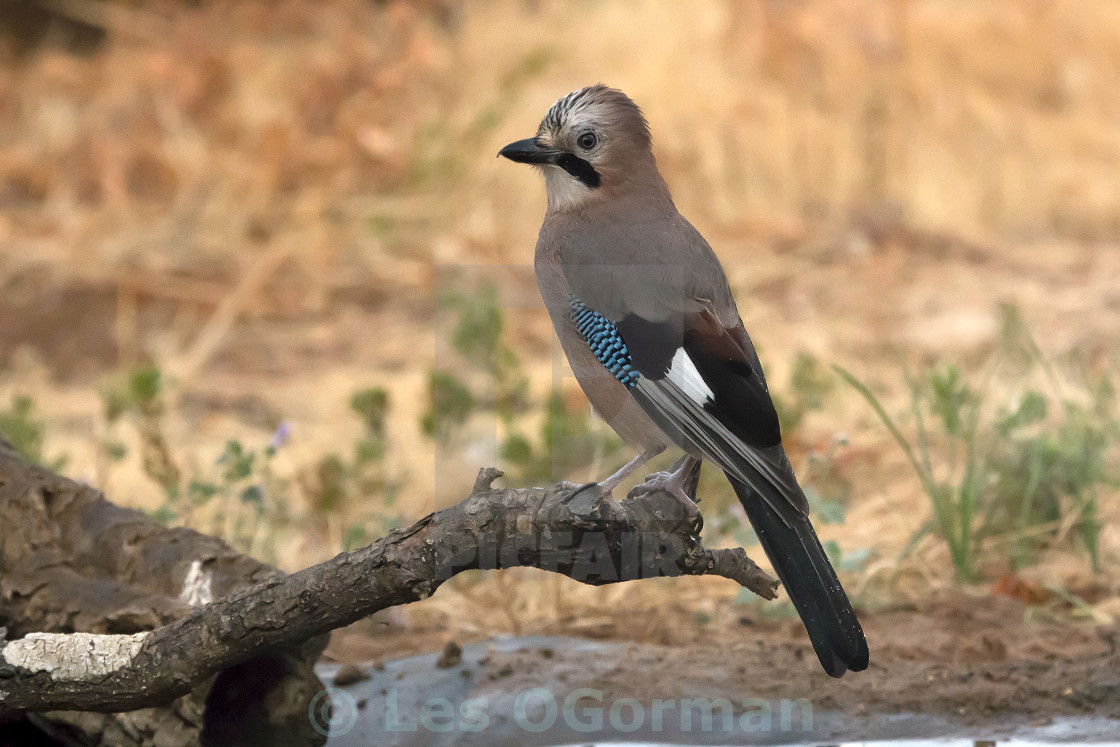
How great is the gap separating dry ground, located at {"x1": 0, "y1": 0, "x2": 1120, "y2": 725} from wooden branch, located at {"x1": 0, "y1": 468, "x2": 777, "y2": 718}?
281 cm

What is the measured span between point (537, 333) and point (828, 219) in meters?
2.59

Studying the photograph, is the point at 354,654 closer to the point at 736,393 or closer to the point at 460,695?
the point at 460,695

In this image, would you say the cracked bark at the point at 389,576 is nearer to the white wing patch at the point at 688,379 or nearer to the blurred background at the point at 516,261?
the white wing patch at the point at 688,379

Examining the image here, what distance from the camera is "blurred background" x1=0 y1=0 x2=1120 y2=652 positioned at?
4703mm

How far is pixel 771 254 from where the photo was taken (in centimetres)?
871

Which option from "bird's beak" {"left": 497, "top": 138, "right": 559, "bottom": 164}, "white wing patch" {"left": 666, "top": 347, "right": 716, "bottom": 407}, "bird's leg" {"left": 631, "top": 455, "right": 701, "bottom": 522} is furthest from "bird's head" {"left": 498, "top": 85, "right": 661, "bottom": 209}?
"bird's leg" {"left": 631, "top": 455, "right": 701, "bottom": 522}

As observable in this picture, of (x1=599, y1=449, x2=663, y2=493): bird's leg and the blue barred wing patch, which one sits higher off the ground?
the blue barred wing patch

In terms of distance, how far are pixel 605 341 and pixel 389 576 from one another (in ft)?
2.63

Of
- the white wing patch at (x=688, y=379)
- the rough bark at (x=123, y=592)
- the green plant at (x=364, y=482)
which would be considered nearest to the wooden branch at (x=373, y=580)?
the rough bark at (x=123, y=592)

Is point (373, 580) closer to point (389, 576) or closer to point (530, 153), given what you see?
point (389, 576)

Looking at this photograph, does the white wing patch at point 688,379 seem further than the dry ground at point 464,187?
No

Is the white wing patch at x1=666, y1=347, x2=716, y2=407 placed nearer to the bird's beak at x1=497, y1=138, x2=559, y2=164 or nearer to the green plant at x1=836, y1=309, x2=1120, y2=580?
the bird's beak at x1=497, y1=138, x2=559, y2=164

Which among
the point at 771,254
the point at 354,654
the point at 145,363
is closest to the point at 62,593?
the point at 354,654

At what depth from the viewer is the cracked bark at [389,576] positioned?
2936mm
